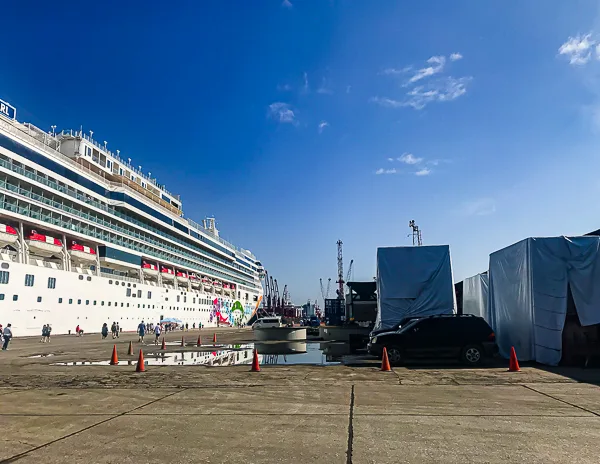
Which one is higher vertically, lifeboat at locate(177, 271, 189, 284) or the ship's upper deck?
the ship's upper deck

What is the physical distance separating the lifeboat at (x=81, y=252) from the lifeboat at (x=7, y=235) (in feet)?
24.2

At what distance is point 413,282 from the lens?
63.2ft

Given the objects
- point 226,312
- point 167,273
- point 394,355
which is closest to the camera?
point 394,355

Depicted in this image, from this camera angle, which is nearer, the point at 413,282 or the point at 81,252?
the point at 413,282

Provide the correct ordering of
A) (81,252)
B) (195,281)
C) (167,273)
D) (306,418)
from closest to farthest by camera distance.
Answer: (306,418) < (81,252) < (167,273) < (195,281)

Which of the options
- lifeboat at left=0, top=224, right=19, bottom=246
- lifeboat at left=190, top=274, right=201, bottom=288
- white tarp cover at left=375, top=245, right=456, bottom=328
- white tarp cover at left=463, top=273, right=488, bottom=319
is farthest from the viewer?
lifeboat at left=190, top=274, right=201, bottom=288

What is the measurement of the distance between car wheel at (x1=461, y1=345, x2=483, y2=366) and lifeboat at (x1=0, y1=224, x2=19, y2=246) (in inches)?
1414

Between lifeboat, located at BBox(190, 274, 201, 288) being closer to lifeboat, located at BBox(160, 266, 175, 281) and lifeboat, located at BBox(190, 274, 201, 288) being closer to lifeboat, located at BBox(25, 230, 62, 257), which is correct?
lifeboat, located at BBox(160, 266, 175, 281)

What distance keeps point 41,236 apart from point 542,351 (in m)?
40.1

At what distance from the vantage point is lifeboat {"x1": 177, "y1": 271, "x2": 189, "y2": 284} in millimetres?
68625

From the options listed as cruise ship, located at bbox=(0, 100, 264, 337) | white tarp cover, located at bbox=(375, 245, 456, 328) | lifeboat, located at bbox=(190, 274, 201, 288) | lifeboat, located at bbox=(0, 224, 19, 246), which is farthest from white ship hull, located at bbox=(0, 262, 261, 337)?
white tarp cover, located at bbox=(375, 245, 456, 328)

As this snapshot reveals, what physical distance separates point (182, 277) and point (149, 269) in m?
11.1

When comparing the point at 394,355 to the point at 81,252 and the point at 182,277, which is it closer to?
the point at 81,252

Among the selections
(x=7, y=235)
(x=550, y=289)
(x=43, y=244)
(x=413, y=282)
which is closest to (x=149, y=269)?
(x=43, y=244)
